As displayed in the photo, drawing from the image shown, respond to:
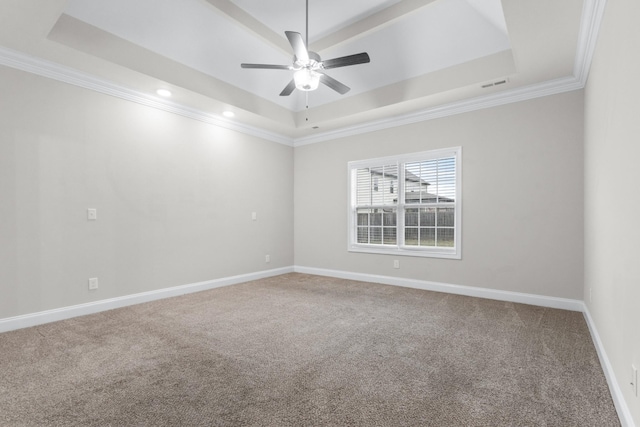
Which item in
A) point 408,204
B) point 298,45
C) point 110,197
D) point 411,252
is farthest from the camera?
point 408,204

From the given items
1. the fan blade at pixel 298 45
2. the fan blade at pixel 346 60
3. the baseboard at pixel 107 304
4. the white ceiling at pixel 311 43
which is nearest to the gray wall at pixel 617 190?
the white ceiling at pixel 311 43

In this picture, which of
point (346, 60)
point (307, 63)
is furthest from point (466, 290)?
point (307, 63)

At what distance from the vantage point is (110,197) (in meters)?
3.70

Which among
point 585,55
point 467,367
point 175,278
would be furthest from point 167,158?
point 585,55

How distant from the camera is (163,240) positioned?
166 inches

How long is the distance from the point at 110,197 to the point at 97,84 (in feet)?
4.28

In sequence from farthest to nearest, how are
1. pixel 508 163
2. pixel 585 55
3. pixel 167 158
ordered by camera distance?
1. pixel 167 158
2. pixel 508 163
3. pixel 585 55

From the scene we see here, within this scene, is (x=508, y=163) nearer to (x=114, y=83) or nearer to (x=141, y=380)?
(x=141, y=380)

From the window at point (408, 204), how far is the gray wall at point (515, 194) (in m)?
0.14

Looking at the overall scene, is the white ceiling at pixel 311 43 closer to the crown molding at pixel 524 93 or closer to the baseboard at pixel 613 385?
the crown molding at pixel 524 93

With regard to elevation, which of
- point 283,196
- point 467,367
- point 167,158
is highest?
point 167,158

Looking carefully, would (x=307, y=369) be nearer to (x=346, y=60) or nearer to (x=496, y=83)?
(x=346, y=60)

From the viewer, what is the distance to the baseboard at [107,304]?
304 cm

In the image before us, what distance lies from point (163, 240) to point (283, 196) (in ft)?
7.88
